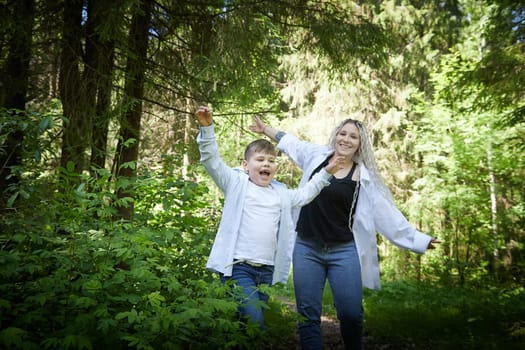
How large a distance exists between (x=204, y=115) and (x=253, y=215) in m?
0.81

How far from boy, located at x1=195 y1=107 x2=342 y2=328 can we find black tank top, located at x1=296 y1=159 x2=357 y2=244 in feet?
0.86

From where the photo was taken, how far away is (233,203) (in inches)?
128

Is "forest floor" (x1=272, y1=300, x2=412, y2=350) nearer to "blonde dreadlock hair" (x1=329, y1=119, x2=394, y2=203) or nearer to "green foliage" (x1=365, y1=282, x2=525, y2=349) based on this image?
"green foliage" (x1=365, y1=282, x2=525, y2=349)

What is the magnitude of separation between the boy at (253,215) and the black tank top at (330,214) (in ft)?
0.86

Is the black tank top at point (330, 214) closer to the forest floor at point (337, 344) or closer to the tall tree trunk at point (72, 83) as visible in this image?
the forest floor at point (337, 344)

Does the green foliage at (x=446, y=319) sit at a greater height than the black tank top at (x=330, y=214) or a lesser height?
lesser

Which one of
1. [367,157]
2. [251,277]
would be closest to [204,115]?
[251,277]

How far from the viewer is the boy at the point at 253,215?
123 inches

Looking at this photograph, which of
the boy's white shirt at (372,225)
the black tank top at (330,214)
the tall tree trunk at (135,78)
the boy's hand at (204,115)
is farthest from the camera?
the tall tree trunk at (135,78)

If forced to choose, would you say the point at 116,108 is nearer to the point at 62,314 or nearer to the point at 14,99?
the point at 14,99

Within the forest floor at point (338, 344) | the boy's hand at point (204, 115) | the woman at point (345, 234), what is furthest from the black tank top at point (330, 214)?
the forest floor at point (338, 344)

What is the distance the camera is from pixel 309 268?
3607 mm

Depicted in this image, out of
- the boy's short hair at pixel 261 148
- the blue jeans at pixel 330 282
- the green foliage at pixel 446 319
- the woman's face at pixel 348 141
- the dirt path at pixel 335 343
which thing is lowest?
the dirt path at pixel 335 343

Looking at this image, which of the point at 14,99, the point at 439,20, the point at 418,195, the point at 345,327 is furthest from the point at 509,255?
the point at 14,99
